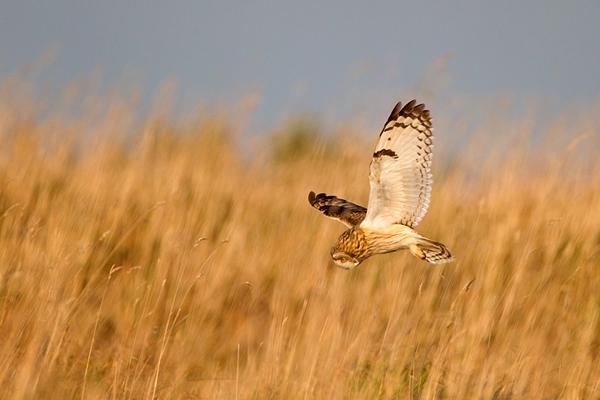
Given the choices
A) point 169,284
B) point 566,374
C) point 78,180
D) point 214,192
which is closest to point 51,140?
point 78,180

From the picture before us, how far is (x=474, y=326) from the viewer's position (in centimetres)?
395

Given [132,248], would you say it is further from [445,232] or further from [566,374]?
[566,374]

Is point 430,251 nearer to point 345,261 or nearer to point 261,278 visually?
point 345,261

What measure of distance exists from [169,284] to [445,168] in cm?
326

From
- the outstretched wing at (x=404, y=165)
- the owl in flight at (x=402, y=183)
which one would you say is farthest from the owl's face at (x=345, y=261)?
the outstretched wing at (x=404, y=165)

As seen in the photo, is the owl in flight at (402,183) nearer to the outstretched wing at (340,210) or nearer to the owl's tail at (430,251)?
the owl's tail at (430,251)

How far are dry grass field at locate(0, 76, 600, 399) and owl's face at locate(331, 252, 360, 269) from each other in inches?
9.1

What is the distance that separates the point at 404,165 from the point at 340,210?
0.82 m

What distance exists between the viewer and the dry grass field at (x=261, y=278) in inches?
138

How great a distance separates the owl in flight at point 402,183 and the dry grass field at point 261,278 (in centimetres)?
34

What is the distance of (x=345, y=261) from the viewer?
3.75 meters

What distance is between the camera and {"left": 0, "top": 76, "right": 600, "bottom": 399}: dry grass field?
351 cm

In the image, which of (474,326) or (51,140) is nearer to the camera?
(474,326)

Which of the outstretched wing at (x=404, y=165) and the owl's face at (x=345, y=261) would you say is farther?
the owl's face at (x=345, y=261)
